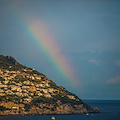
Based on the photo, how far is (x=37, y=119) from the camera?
656ft

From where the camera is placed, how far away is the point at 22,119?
646 feet

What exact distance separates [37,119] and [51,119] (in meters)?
9.16

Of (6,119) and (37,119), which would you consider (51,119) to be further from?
(6,119)

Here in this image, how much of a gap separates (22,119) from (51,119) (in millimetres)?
18661

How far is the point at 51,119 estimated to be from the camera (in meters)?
199

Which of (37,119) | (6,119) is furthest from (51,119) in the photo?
(6,119)

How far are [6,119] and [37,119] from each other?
68.3 ft

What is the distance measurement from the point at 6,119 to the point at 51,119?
29.0 metres

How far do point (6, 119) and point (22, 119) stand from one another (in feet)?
36.6

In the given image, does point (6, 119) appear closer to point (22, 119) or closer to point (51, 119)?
point (22, 119)

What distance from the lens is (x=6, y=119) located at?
7505 inches

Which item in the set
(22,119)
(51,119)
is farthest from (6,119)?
(51,119)
